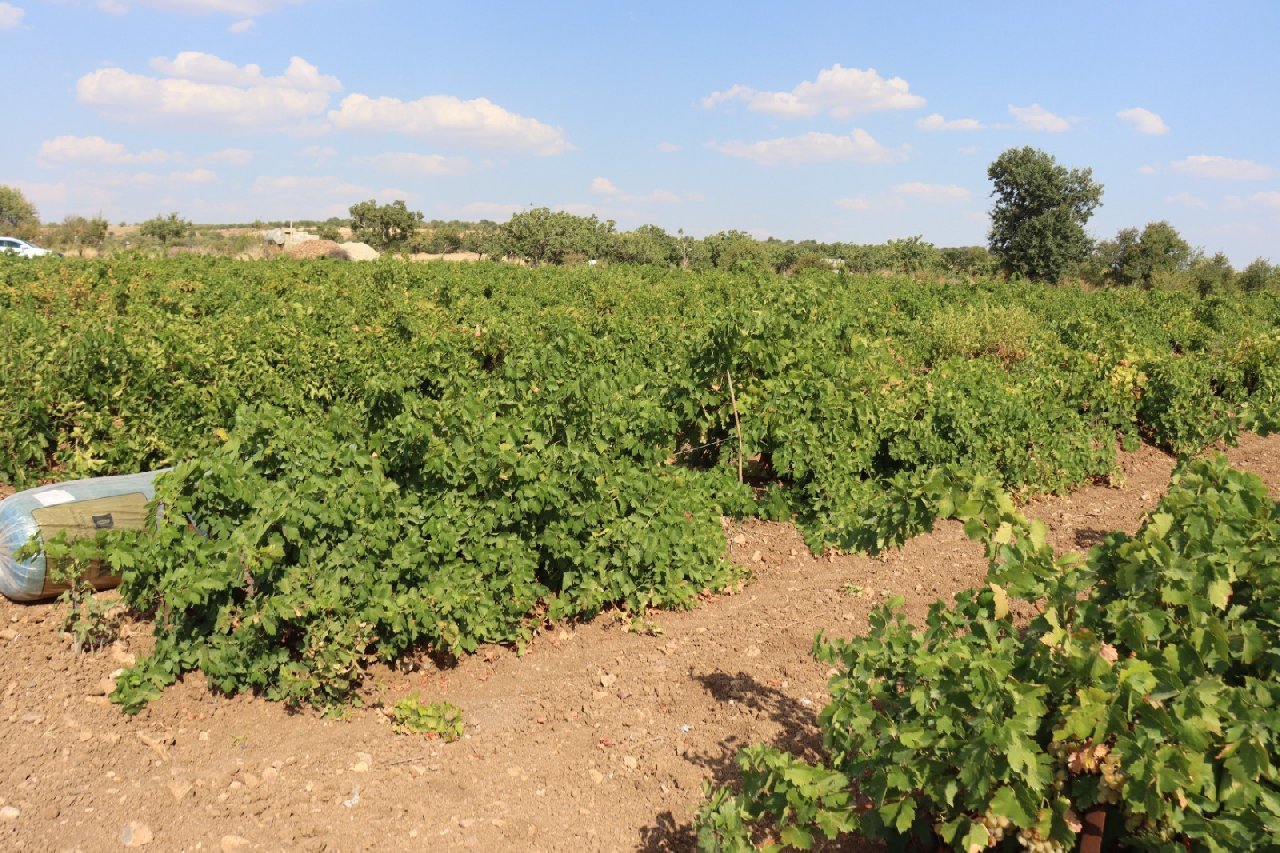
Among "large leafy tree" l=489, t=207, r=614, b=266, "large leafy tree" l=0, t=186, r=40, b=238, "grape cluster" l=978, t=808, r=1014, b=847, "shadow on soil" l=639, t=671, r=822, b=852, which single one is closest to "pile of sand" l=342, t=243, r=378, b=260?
"large leafy tree" l=489, t=207, r=614, b=266

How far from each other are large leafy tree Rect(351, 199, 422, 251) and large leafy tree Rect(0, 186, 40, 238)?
2300 centimetres

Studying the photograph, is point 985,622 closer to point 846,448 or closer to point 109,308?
point 846,448

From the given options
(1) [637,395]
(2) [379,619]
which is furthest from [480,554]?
(1) [637,395]

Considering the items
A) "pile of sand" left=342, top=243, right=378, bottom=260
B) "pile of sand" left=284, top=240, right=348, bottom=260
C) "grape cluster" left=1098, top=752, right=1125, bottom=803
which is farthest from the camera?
"pile of sand" left=342, top=243, right=378, bottom=260

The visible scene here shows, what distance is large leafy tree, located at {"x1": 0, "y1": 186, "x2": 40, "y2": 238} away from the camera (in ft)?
192

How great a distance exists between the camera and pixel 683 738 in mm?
4047

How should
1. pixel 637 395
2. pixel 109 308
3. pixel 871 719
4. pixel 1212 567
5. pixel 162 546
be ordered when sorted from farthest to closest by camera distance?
pixel 109 308 → pixel 637 395 → pixel 162 546 → pixel 871 719 → pixel 1212 567

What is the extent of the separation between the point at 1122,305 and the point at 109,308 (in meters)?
20.5

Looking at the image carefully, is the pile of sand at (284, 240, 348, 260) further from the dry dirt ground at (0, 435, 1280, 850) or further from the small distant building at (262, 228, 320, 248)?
the dry dirt ground at (0, 435, 1280, 850)

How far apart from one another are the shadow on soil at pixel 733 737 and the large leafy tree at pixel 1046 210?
50.7 meters

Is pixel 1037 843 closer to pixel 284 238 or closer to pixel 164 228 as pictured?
pixel 284 238

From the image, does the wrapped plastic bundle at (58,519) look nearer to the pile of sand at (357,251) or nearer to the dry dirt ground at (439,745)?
the dry dirt ground at (439,745)

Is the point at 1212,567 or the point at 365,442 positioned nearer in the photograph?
the point at 1212,567

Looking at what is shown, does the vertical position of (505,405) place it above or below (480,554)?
above
